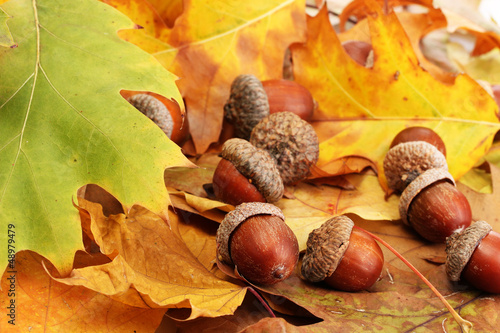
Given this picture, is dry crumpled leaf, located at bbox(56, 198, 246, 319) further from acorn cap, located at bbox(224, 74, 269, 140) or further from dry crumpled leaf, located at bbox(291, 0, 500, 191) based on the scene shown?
dry crumpled leaf, located at bbox(291, 0, 500, 191)

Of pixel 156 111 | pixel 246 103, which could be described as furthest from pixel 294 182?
pixel 156 111

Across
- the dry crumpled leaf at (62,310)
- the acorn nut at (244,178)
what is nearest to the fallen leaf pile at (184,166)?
the dry crumpled leaf at (62,310)

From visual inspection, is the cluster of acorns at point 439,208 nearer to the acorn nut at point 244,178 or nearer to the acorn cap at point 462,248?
the acorn cap at point 462,248

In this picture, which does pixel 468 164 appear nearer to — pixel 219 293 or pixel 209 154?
pixel 209 154

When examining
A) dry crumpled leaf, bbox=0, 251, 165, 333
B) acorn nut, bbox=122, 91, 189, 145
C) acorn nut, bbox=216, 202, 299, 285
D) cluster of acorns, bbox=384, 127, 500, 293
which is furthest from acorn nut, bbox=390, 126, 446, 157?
dry crumpled leaf, bbox=0, 251, 165, 333

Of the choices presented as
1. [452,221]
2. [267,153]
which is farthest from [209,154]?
[452,221]

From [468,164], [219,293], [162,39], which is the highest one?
[162,39]

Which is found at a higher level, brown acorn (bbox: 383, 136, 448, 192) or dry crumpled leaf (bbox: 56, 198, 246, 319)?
brown acorn (bbox: 383, 136, 448, 192)
